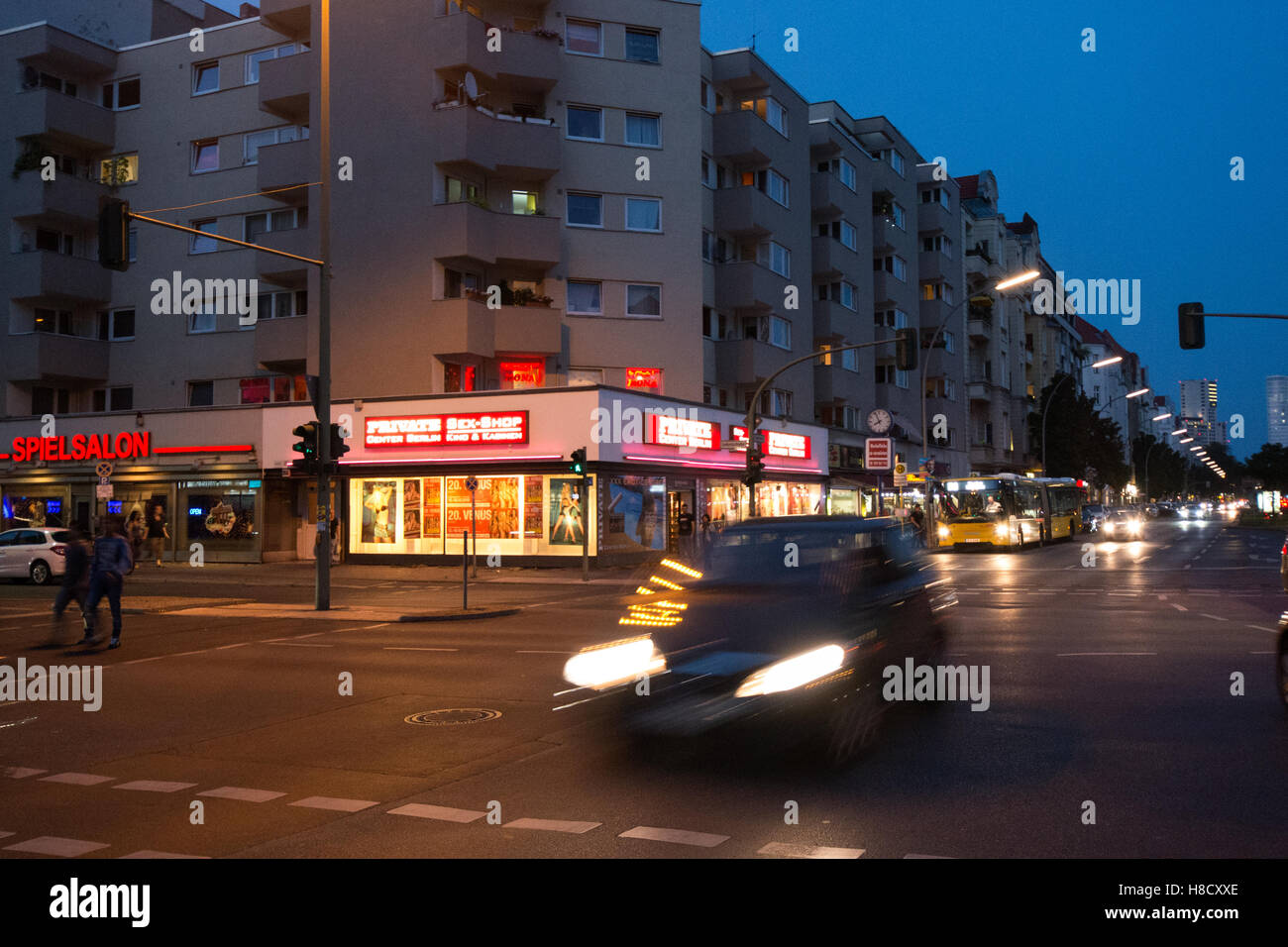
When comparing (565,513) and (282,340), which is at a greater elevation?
(282,340)

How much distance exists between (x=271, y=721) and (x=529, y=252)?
85.7 ft

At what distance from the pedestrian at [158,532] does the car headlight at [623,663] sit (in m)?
32.6

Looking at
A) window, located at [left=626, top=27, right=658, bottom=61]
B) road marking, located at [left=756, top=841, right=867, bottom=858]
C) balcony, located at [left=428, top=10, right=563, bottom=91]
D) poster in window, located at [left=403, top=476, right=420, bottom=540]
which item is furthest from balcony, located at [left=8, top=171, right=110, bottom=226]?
road marking, located at [left=756, top=841, right=867, bottom=858]

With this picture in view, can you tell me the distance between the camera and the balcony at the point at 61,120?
39250mm

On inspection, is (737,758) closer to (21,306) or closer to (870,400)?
(21,306)

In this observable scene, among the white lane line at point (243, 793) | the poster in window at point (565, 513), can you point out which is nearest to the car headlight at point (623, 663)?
the white lane line at point (243, 793)

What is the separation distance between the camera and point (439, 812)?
246 inches

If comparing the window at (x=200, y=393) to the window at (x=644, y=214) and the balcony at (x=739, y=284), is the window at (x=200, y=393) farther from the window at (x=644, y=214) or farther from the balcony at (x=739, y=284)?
the balcony at (x=739, y=284)

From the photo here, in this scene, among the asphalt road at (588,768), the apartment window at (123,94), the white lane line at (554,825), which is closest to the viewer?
the asphalt road at (588,768)

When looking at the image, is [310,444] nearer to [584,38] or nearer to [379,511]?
[379,511]

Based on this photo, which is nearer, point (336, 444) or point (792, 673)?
point (792, 673)

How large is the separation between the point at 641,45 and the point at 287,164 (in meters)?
12.5

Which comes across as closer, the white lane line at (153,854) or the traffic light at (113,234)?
the white lane line at (153,854)

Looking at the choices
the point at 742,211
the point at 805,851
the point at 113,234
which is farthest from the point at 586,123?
the point at 805,851
